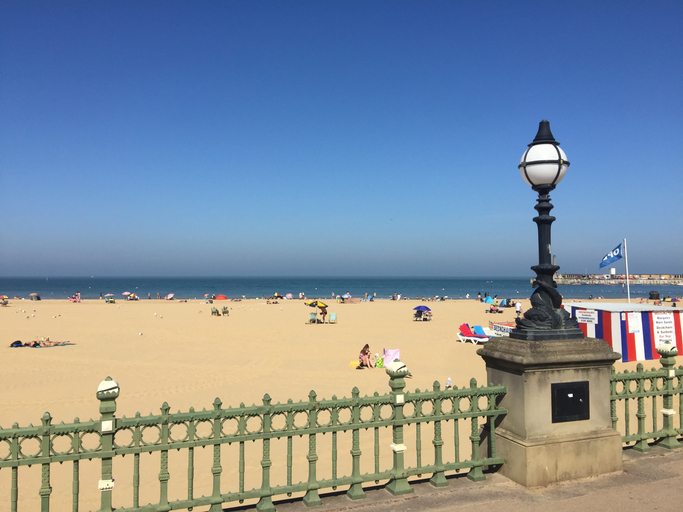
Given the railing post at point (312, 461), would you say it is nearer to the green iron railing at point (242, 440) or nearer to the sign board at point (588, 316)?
the green iron railing at point (242, 440)

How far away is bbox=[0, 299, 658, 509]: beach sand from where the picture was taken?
12.4 meters

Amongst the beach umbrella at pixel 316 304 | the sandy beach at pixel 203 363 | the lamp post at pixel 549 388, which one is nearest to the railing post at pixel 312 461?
the lamp post at pixel 549 388

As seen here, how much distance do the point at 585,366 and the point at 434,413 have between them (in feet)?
5.74

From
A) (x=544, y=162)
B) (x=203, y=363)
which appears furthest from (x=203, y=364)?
(x=544, y=162)

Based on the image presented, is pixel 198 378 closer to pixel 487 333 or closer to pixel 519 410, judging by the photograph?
pixel 519 410

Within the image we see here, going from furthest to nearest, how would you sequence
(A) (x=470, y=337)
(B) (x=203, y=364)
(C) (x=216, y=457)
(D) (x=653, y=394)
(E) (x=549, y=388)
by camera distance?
(A) (x=470, y=337) → (B) (x=203, y=364) → (D) (x=653, y=394) → (E) (x=549, y=388) → (C) (x=216, y=457)

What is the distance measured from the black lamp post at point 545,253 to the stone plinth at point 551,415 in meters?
0.16

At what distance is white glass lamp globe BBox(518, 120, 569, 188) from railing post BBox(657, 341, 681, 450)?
274cm

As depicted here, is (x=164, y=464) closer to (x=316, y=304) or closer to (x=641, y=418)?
(x=641, y=418)

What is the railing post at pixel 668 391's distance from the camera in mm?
5980

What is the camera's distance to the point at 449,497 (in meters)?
4.64

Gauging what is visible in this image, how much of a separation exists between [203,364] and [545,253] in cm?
1472

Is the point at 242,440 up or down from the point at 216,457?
up

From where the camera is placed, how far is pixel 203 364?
1730 centimetres
